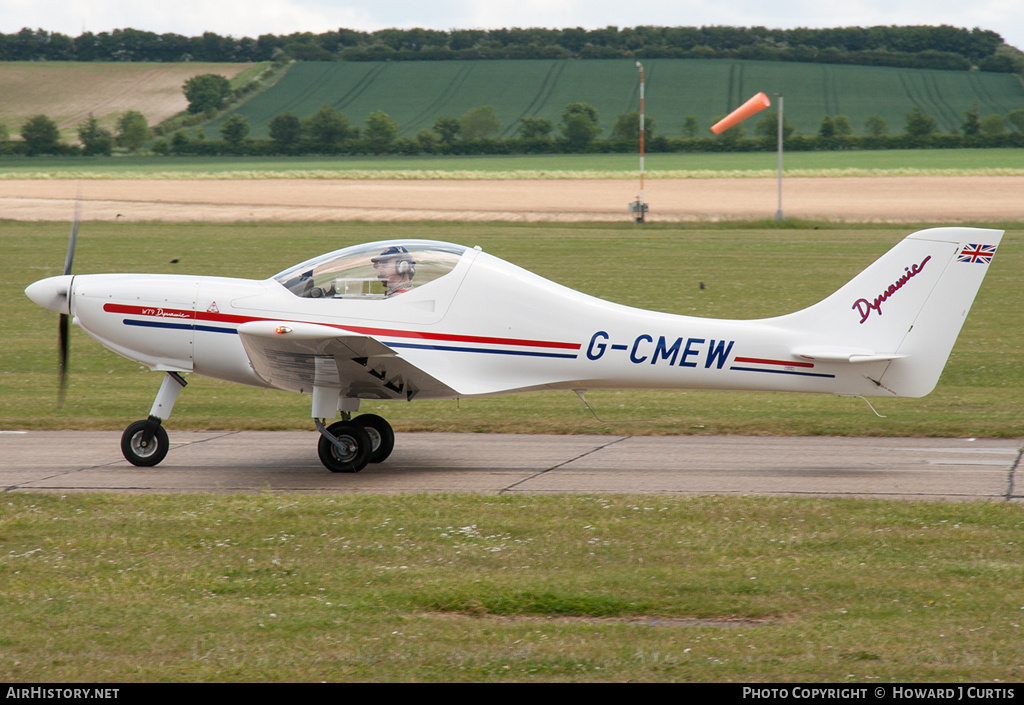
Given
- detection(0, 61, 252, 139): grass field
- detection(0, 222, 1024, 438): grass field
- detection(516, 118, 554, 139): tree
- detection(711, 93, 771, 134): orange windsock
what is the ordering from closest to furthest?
detection(0, 222, 1024, 438): grass field, detection(711, 93, 771, 134): orange windsock, detection(516, 118, 554, 139): tree, detection(0, 61, 252, 139): grass field

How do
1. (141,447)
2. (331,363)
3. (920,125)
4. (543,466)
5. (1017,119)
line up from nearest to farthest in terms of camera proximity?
(331,363)
(141,447)
(543,466)
(1017,119)
(920,125)

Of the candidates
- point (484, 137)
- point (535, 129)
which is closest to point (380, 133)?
point (484, 137)

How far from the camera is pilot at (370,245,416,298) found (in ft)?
36.8

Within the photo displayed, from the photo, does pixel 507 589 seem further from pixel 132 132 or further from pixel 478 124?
pixel 478 124

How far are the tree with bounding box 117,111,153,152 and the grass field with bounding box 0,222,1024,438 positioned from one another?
56.7m

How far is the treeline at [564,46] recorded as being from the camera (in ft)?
443

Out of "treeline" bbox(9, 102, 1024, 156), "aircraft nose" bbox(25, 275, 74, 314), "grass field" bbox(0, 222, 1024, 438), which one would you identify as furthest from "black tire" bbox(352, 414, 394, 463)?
"treeline" bbox(9, 102, 1024, 156)

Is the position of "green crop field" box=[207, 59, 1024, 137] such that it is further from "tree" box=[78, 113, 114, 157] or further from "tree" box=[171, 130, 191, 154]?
"tree" box=[78, 113, 114, 157]

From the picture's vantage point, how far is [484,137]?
106 metres

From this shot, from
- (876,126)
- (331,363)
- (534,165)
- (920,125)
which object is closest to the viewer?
(331,363)

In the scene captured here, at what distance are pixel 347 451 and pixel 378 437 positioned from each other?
0.72m

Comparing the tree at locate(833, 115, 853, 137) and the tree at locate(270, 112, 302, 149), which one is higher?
the tree at locate(833, 115, 853, 137)

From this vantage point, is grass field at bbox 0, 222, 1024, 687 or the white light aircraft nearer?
grass field at bbox 0, 222, 1024, 687

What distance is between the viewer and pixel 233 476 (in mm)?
11203
